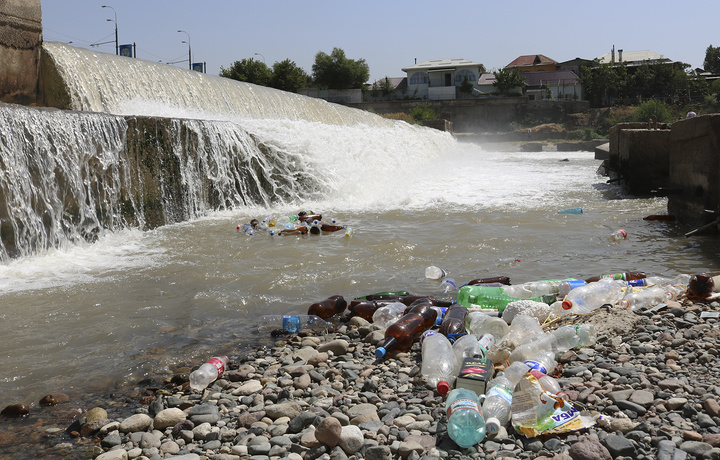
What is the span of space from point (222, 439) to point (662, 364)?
220 cm

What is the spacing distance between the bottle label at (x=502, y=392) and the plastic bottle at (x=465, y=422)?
0.12 m

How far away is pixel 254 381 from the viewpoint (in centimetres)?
326

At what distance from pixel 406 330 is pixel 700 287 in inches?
84.9

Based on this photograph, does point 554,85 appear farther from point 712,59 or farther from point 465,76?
point 712,59

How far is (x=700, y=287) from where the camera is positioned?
13.8 ft

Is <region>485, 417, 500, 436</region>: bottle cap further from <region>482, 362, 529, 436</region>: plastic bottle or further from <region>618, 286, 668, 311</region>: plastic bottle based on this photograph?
<region>618, 286, 668, 311</region>: plastic bottle

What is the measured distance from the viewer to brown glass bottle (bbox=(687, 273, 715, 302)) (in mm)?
4195

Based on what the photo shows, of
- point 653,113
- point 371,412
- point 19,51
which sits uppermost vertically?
point 653,113

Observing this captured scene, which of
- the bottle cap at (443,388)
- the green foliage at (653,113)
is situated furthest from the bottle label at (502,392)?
the green foliage at (653,113)

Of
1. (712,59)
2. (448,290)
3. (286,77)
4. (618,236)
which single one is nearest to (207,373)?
(448,290)

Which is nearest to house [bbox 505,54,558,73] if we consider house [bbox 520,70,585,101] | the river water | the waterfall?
house [bbox 520,70,585,101]

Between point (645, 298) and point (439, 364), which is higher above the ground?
point (645, 298)

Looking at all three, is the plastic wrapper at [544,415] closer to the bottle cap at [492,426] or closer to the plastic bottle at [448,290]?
the bottle cap at [492,426]

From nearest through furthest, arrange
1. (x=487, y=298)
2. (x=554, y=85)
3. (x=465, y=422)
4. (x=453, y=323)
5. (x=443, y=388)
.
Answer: (x=465, y=422) < (x=443, y=388) < (x=453, y=323) < (x=487, y=298) < (x=554, y=85)
